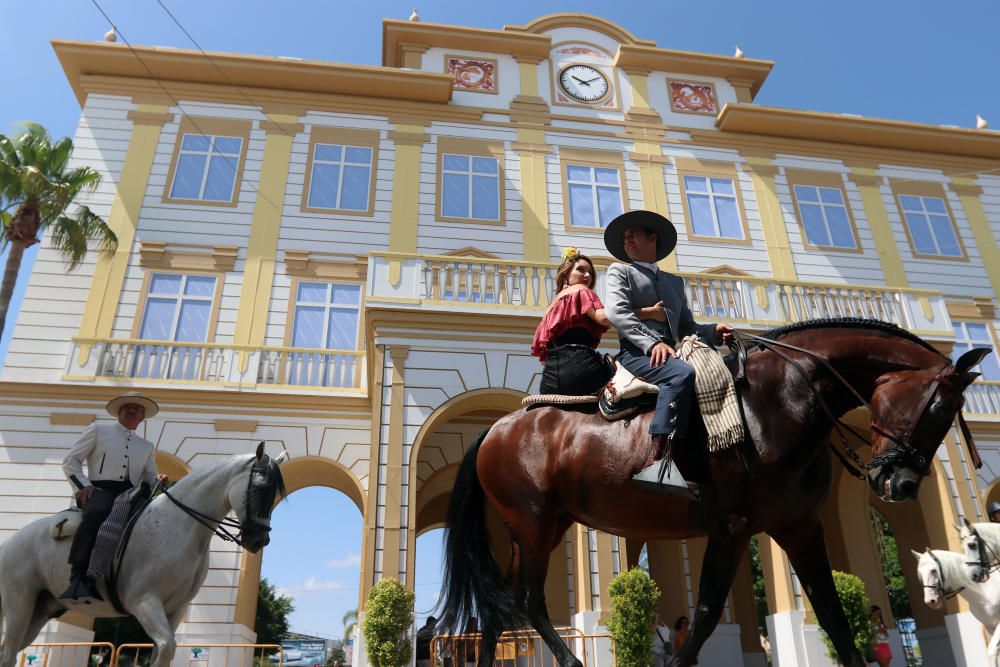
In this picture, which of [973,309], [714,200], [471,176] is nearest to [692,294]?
[714,200]

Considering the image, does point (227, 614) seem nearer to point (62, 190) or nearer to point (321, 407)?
point (321, 407)

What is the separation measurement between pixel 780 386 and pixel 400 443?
279 inches

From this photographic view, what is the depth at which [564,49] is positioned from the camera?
20359mm

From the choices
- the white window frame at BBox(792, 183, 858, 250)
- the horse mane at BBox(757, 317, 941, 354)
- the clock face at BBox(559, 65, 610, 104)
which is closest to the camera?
the horse mane at BBox(757, 317, 941, 354)

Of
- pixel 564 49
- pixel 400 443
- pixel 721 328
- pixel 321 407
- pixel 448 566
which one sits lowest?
pixel 448 566

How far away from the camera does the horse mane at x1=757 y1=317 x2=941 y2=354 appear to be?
3.88 meters

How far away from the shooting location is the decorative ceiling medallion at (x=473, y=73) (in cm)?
1900

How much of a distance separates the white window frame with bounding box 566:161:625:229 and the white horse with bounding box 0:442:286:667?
12794mm

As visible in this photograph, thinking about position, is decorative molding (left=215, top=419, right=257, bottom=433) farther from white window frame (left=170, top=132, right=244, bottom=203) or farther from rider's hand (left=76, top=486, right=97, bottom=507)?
rider's hand (left=76, top=486, right=97, bottom=507)

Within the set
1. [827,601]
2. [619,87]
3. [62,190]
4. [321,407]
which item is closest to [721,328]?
[827,601]

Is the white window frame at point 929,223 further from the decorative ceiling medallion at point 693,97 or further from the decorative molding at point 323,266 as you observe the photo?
the decorative molding at point 323,266

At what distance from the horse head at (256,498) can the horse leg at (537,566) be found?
2.23m

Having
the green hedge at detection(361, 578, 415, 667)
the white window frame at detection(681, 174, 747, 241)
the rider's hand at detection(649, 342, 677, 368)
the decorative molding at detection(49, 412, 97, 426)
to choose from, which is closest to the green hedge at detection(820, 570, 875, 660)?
the green hedge at detection(361, 578, 415, 667)

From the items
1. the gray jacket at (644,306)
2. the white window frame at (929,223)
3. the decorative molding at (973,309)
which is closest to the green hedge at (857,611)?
the gray jacket at (644,306)
